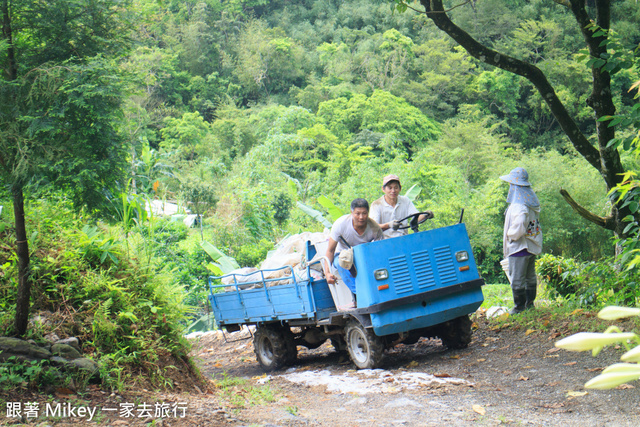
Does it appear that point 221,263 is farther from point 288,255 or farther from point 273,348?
point 273,348

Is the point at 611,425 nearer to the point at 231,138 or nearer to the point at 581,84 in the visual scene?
the point at 581,84

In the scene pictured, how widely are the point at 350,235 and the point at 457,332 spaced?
207 cm

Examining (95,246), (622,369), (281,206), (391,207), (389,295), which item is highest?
(281,206)

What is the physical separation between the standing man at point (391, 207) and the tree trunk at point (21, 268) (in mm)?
4428

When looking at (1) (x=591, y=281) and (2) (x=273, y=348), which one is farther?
(2) (x=273, y=348)

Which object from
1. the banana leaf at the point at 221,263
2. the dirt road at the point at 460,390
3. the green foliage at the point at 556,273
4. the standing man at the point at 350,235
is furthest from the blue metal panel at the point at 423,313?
the banana leaf at the point at 221,263

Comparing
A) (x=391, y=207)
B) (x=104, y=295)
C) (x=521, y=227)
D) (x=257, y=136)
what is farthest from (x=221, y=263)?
(x=257, y=136)

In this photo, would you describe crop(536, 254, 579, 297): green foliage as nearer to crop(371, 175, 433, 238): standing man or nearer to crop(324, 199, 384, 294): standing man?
crop(371, 175, 433, 238): standing man

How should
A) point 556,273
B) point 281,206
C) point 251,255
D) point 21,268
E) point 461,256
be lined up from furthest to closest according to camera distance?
point 281,206, point 251,255, point 556,273, point 461,256, point 21,268

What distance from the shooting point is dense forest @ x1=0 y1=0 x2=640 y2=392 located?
4562mm

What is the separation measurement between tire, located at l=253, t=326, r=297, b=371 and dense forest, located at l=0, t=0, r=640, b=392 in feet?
6.27

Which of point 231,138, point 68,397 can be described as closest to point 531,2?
point 231,138

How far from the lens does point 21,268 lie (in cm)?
490

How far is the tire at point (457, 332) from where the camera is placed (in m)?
7.67
